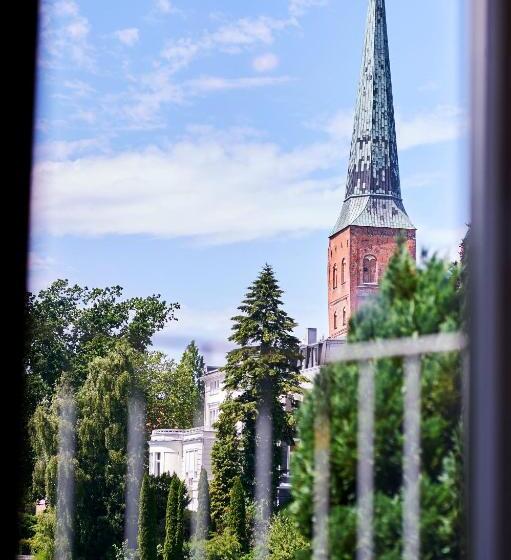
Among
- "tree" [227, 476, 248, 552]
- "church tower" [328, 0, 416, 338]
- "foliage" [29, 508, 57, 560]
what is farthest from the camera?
"tree" [227, 476, 248, 552]

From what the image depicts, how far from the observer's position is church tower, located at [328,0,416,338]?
216cm

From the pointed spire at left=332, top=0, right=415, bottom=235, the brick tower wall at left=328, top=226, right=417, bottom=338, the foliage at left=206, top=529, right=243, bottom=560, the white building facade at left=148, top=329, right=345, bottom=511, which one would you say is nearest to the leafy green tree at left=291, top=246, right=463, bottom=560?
the brick tower wall at left=328, top=226, right=417, bottom=338

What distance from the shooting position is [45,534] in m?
2.75

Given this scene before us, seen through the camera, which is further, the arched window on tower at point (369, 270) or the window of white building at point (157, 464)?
the window of white building at point (157, 464)

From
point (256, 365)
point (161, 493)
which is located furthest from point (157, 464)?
point (256, 365)

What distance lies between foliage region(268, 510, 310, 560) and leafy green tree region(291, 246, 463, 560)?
2.58ft

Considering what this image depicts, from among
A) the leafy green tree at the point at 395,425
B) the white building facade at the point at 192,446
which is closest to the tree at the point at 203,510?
the white building facade at the point at 192,446

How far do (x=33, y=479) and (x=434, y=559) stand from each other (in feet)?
6.17

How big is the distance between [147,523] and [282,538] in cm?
67

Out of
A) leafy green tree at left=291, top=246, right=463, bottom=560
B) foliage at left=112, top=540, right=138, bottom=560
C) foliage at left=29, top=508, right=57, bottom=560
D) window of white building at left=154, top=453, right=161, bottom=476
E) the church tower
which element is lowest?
foliage at left=112, top=540, right=138, bottom=560

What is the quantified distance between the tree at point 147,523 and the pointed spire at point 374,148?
111 centimetres

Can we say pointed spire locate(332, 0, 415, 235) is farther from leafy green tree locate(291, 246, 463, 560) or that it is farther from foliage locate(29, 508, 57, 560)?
foliage locate(29, 508, 57, 560)

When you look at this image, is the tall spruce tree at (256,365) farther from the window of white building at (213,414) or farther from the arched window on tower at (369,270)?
the arched window on tower at (369,270)

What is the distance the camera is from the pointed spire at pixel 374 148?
2.28 m
